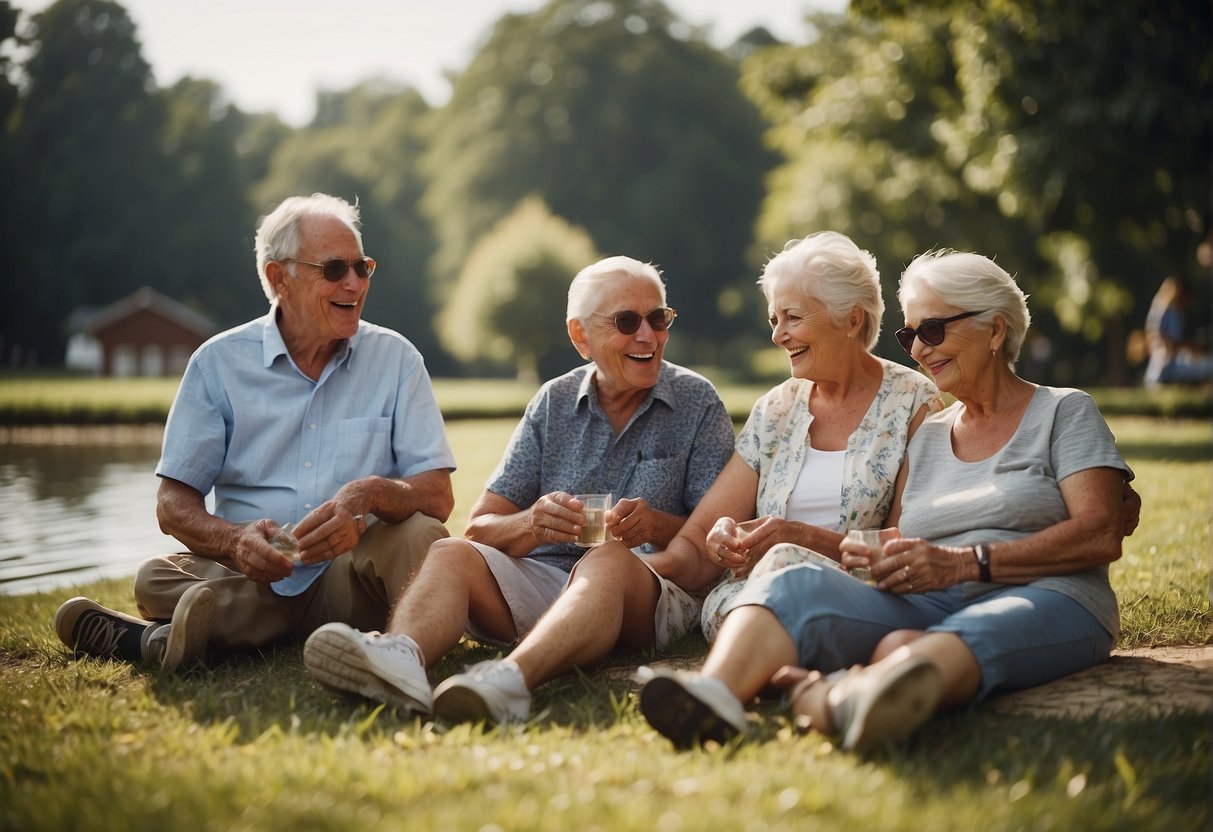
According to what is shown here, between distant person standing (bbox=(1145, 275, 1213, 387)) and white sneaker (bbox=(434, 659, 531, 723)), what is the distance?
1332 centimetres

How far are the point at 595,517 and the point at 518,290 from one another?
117 feet

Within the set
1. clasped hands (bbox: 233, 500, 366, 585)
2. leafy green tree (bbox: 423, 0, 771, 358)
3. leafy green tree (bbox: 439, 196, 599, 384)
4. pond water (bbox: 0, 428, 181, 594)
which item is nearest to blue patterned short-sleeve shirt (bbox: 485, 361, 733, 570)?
clasped hands (bbox: 233, 500, 366, 585)

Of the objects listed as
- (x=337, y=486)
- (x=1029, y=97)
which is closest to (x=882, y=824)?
(x=337, y=486)

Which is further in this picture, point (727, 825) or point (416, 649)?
point (416, 649)

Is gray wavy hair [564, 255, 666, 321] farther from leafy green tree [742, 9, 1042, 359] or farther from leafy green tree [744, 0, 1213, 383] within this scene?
leafy green tree [742, 9, 1042, 359]

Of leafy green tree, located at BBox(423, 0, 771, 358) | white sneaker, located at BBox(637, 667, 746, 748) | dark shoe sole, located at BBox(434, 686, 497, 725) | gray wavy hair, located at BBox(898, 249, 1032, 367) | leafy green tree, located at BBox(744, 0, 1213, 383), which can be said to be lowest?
dark shoe sole, located at BBox(434, 686, 497, 725)

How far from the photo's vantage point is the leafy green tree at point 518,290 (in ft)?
129

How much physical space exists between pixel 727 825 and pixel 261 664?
8.08ft

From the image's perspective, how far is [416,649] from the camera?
12.2 ft

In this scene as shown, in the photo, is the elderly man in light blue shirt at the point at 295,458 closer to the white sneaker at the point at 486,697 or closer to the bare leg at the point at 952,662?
the white sneaker at the point at 486,697

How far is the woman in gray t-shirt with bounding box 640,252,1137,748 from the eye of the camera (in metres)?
3.19

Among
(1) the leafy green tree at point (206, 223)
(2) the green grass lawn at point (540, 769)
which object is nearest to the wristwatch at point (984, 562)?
(2) the green grass lawn at point (540, 769)

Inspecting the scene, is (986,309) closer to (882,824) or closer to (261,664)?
(882,824)

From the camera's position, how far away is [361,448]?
478 cm
